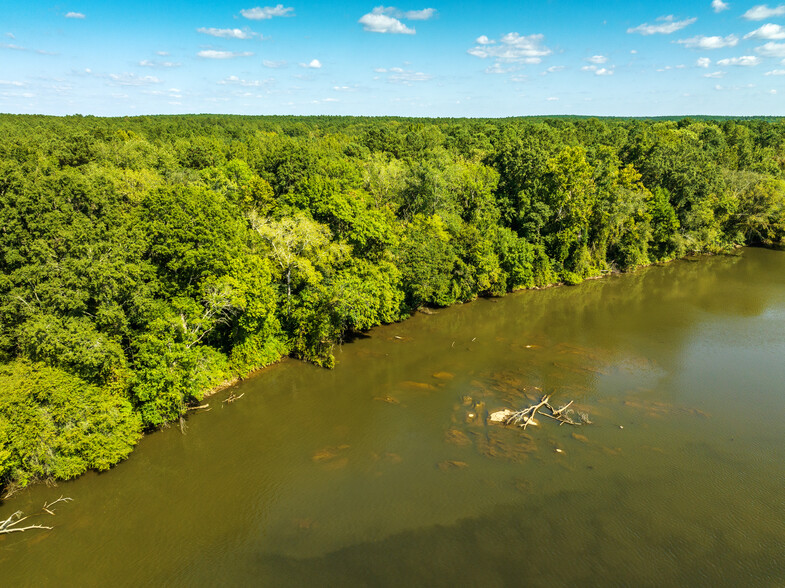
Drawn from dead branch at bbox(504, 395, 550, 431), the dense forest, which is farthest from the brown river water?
the dense forest

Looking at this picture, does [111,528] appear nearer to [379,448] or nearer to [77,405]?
[77,405]

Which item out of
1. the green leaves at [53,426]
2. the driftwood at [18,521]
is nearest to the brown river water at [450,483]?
the driftwood at [18,521]

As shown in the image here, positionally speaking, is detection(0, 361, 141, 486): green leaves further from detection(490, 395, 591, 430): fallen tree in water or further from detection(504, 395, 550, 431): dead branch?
detection(504, 395, 550, 431): dead branch

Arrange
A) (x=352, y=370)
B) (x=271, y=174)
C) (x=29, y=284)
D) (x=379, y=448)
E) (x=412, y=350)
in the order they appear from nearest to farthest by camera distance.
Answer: (x=29, y=284), (x=379, y=448), (x=352, y=370), (x=412, y=350), (x=271, y=174)

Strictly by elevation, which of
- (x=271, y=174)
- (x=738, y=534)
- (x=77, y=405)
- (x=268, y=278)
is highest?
(x=271, y=174)

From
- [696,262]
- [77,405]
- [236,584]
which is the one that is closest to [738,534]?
[236,584]

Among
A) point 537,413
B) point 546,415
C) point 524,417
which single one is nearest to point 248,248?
point 524,417

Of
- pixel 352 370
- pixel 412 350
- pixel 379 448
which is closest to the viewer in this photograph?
pixel 379 448
